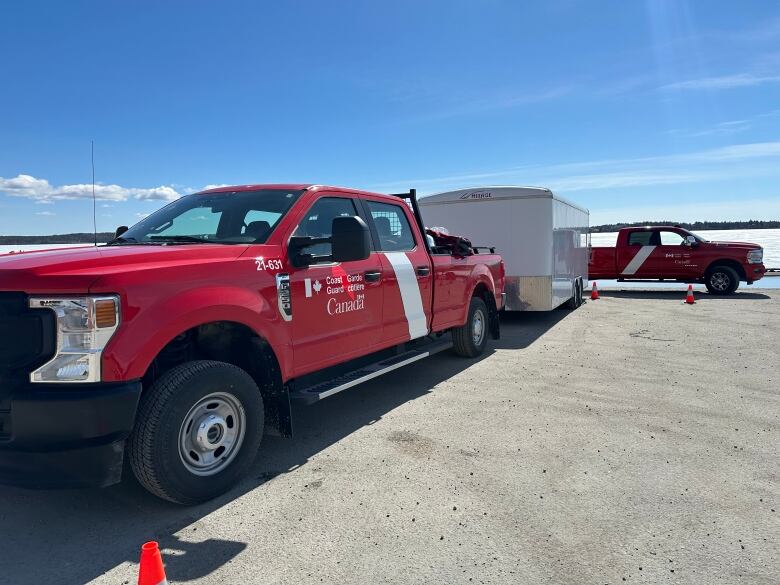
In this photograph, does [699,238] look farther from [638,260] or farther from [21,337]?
[21,337]

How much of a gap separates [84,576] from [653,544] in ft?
9.46

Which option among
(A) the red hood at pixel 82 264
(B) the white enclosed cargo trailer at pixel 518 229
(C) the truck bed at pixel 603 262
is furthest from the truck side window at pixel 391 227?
(C) the truck bed at pixel 603 262

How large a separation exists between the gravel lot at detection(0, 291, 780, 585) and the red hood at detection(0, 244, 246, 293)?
1.40 meters

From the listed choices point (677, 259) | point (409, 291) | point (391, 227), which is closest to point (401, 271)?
point (409, 291)

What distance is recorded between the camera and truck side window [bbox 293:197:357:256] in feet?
14.8

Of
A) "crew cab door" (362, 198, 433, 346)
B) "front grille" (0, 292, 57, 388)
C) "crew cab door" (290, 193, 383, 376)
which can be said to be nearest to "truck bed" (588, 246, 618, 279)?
"crew cab door" (362, 198, 433, 346)

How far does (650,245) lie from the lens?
1669 centimetres

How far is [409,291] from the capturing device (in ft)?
18.8

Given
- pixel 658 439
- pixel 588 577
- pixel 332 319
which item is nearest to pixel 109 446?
pixel 332 319

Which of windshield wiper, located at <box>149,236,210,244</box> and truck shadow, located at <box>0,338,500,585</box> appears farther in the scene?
windshield wiper, located at <box>149,236,210,244</box>

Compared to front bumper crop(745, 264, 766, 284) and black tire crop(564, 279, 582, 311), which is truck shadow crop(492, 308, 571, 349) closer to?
black tire crop(564, 279, 582, 311)

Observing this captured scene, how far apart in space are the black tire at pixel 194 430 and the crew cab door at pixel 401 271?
189 centimetres

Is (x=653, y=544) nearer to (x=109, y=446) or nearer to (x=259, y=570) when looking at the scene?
(x=259, y=570)

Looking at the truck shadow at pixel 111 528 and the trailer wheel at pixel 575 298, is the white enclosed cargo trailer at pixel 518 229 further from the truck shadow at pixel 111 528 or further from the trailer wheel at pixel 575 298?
the truck shadow at pixel 111 528
